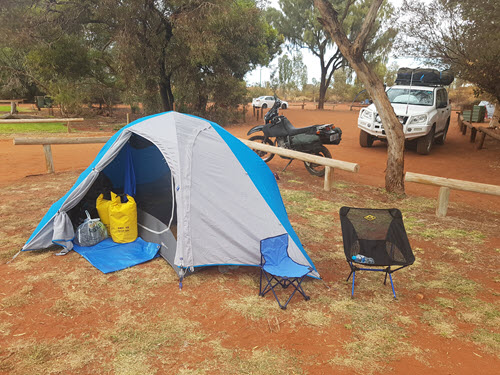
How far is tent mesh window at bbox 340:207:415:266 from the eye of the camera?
4277mm

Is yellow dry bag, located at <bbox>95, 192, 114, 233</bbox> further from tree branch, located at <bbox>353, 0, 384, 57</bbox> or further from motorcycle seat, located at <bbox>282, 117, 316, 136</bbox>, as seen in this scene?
tree branch, located at <bbox>353, 0, 384, 57</bbox>

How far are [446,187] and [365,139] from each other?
24.4ft

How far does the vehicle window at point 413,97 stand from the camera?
40.5ft

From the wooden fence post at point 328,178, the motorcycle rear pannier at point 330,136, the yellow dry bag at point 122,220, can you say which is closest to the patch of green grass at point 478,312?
the yellow dry bag at point 122,220

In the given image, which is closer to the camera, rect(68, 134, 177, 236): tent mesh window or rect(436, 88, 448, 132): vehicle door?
rect(68, 134, 177, 236): tent mesh window

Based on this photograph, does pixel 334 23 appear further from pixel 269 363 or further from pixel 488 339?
pixel 269 363

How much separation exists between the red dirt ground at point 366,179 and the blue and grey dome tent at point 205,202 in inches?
17.8

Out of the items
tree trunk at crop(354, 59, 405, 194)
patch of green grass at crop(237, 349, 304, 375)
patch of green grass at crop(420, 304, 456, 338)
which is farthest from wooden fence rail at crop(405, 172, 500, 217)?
patch of green grass at crop(237, 349, 304, 375)

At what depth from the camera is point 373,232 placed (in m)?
4.37

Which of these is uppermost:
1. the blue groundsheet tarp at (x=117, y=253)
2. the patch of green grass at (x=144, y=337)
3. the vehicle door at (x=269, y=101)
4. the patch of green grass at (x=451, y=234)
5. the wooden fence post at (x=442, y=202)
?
the vehicle door at (x=269, y=101)

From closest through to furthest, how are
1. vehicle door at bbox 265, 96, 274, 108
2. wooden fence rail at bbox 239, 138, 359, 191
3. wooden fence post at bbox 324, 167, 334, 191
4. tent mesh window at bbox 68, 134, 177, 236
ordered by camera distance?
tent mesh window at bbox 68, 134, 177, 236
wooden fence rail at bbox 239, 138, 359, 191
wooden fence post at bbox 324, 167, 334, 191
vehicle door at bbox 265, 96, 274, 108

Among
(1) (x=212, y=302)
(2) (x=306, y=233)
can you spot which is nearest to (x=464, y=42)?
(2) (x=306, y=233)

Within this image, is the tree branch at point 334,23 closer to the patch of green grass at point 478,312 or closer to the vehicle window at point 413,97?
the vehicle window at point 413,97

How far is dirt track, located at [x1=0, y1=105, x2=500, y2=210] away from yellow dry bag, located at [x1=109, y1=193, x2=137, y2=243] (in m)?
4.66
